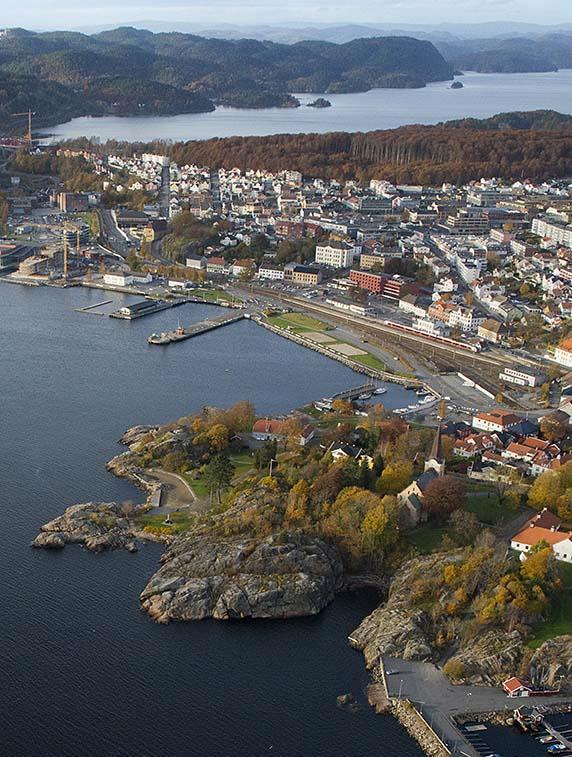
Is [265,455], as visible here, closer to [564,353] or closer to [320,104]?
[564,353]

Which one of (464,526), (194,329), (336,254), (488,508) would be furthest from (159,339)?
(464,526)

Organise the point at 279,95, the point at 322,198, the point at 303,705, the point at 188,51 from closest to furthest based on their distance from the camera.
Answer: the point at 303,705
the point at 322,198
the point at 279,95
the point at 188,51

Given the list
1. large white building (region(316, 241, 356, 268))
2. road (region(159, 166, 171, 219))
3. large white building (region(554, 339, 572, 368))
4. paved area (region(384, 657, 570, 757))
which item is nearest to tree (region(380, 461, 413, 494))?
paved area (region(384, 657, 570, 757))

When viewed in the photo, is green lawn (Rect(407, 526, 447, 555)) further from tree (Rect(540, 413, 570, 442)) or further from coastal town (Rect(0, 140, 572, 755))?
tree (Rect(540, 413, 570, 442))

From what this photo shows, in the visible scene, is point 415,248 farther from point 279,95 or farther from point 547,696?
point 279,95

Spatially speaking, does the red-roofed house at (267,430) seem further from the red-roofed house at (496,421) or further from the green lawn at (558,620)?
the green lawn at (558,620)

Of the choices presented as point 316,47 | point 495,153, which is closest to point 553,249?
point 495,153

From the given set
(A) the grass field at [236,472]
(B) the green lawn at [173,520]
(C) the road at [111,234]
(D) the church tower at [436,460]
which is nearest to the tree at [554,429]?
(D) the church tower at [436,460]
